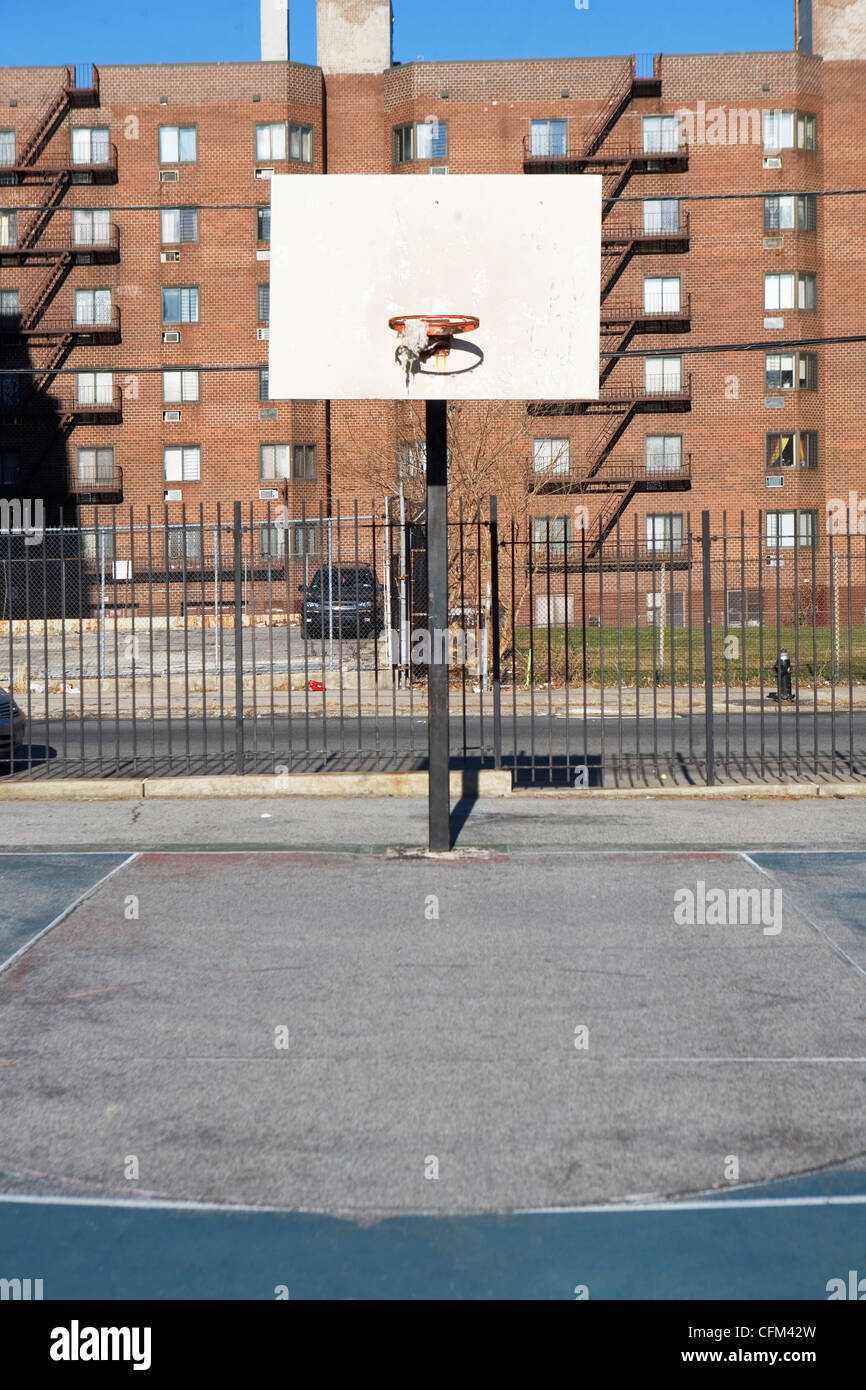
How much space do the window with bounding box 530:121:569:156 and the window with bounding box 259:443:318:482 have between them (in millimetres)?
12258

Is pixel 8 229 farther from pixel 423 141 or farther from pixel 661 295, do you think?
pixel 661 295

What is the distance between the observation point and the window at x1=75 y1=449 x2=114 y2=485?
48.7m

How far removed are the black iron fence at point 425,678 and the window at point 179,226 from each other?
12.2 m

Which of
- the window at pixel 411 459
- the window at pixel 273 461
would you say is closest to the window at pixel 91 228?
the window at pixel 273 461

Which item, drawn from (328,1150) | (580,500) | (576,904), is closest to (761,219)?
(580,500)

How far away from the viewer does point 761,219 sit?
4638 centimetres

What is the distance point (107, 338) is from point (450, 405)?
940 inches

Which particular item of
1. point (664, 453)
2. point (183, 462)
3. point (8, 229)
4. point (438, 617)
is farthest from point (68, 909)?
point (8, 229)

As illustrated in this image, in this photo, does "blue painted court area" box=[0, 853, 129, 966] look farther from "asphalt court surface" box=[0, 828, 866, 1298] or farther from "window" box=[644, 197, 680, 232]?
"window" box=[644, 197, 680, 232]

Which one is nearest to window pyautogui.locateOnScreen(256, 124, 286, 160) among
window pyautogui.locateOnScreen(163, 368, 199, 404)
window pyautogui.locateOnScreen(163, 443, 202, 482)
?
window pyautogui.locateOnScreen(163, 368, 199, 404)

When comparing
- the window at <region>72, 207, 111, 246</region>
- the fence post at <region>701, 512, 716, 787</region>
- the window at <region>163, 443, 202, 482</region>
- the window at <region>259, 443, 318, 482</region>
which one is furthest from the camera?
the window at <region>163, 443, 202, 482</region>

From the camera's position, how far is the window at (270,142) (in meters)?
46.8

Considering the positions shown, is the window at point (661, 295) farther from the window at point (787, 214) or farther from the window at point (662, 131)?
the window at point (662, 131)

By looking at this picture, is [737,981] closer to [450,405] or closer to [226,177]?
[450,405]
